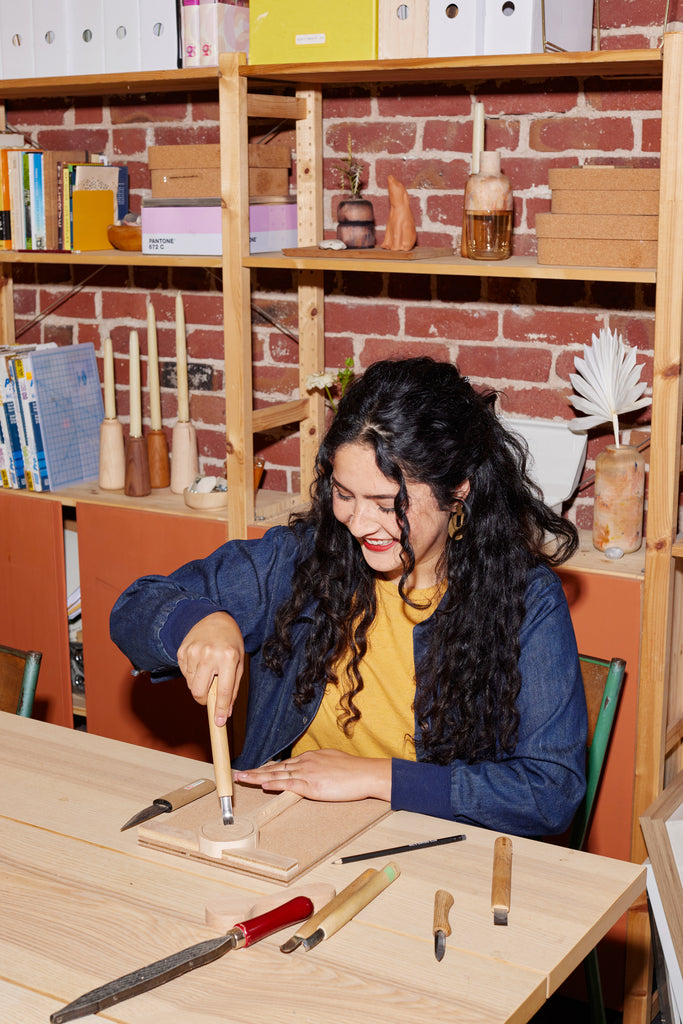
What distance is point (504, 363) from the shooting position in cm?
262

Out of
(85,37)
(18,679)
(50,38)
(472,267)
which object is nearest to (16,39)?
(50,38)

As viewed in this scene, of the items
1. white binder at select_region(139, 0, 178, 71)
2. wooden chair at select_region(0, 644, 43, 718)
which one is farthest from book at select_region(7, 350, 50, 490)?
wooden chair at select_region(0, 644, 43, 718)

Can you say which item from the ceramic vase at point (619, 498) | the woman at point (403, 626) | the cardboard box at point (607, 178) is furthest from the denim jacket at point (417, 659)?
the cardboard box at point (607, 178)

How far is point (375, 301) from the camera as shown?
109 inches

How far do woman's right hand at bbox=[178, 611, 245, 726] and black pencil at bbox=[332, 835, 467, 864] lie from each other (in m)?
0.26

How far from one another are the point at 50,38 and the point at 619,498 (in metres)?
1.68

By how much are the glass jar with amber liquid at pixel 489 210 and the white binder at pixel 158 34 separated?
731mm

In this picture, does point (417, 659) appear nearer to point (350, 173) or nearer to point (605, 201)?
point (605, 201)

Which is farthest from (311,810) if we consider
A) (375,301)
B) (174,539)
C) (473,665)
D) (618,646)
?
(375,301)

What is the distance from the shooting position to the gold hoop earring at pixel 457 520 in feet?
5.73

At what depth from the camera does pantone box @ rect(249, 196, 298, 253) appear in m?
2.55

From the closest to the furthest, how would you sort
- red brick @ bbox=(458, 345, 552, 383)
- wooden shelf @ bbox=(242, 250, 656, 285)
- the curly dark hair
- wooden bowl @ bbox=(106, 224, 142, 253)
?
the curly dark hair, wooden shelf @ bbox=(242, 250, 656, 285), red brick @ bbox=(458, 345, 552, 383), wooden bowl @ bbox=(106, 224, 142, 253)

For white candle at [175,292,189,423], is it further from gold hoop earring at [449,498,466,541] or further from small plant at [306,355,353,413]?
gold hoop earring at [449,498,466,541]

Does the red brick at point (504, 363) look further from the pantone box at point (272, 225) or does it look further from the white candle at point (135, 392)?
the white candle at point (135, 392)
